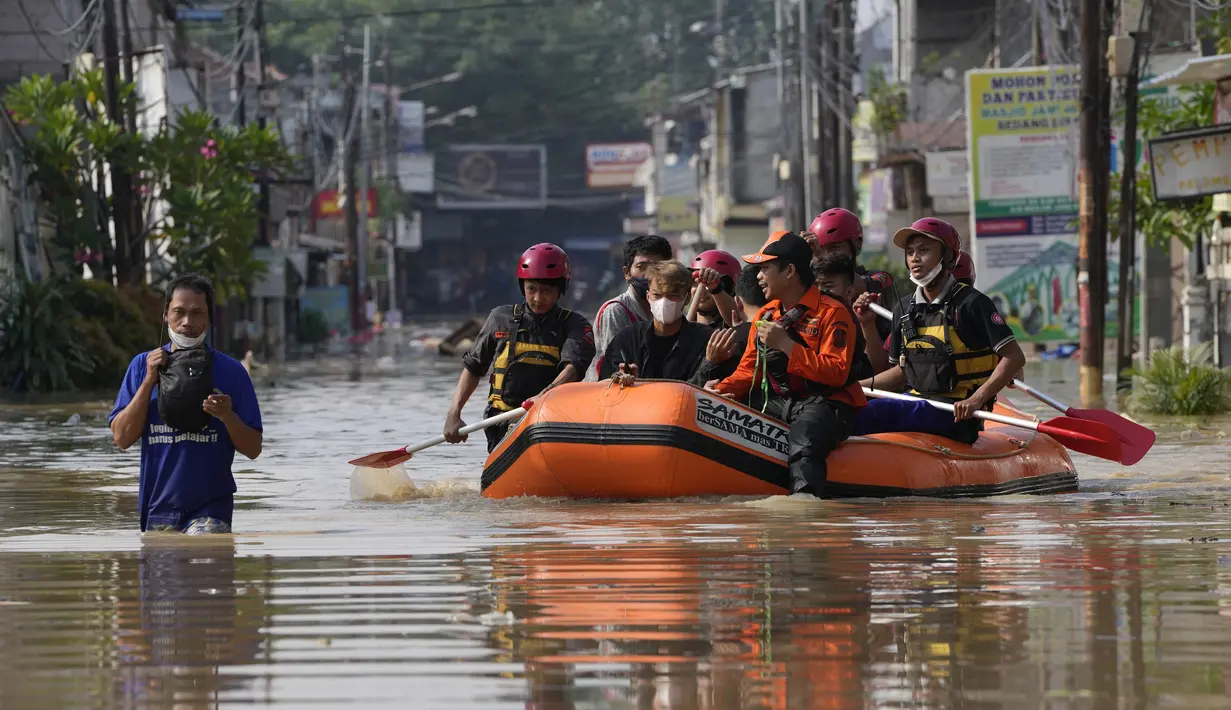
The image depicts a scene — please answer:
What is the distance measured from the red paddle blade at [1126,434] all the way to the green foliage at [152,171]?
20.8 m

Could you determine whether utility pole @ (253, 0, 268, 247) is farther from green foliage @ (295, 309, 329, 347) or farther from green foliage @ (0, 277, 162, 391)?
green foliage @ (0, 277, 162, 391)

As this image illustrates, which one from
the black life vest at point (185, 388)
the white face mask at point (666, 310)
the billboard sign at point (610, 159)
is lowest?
the black life vest at point (185, 388)

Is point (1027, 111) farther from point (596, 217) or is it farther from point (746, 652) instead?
point (596, 217)

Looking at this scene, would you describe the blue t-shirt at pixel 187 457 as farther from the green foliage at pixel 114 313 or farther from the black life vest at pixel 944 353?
the green foliage at pixel 114 313

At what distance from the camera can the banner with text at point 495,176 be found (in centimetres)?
11325

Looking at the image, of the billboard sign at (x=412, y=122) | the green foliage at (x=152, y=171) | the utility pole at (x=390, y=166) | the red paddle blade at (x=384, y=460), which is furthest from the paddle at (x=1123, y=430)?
the billboard sign at (x=412, y=122)

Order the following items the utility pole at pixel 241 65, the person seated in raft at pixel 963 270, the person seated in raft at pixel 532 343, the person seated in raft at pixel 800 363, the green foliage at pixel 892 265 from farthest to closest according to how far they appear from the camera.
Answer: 1. the utility pole at pixel 241 65
2. the green foliage at pixel 892 265
3. the person seated in raft at pixel 963 270
4. the person seated in raft at pixel 532 343
5. the person seated in raft at pixel 800 363

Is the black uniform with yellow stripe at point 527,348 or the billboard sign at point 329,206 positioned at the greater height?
the billboard sign at point 329,206

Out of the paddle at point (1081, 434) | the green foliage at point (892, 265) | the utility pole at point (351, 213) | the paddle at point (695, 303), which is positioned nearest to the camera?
the paddle at point (695, 303)

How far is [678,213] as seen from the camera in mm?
95188

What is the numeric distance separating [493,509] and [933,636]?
5.33 metres

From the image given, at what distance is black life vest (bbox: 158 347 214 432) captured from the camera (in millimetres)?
8750

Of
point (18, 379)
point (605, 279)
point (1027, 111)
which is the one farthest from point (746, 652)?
point (605, 279)

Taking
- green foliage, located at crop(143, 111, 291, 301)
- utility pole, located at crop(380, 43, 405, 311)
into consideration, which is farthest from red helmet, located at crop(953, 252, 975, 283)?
utility pole, located at crop(380, 43, 405, 311)
